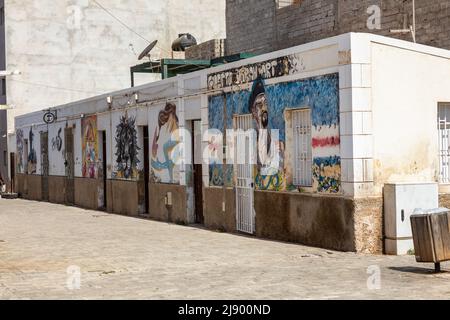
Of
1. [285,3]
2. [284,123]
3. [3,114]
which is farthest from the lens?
[3,114]

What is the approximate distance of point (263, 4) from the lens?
2639cm

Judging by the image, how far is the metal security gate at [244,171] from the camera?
1730 centimetres

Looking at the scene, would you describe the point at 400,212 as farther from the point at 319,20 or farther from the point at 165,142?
the point at 319,20

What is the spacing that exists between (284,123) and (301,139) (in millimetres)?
580

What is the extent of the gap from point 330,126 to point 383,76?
1.25 m

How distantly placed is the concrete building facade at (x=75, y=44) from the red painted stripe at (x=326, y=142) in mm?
28328

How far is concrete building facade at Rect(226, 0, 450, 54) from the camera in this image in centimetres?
1789

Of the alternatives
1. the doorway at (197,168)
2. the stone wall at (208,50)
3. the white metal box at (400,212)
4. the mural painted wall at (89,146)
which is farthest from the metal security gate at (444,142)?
the stone wall at (208,50)

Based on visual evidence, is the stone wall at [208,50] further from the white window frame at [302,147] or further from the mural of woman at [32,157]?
the white window frame at [302,147]

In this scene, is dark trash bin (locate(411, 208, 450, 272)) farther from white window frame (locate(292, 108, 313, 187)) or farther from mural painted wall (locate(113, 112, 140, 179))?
mural painted wall (locate(113, 112, 140, 179))

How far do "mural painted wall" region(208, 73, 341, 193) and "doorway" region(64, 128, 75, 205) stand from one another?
40.5 ft

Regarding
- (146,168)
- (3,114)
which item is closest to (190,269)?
(146,168)

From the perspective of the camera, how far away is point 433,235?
442 inches

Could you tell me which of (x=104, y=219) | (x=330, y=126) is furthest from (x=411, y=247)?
(x=104, y=219)
